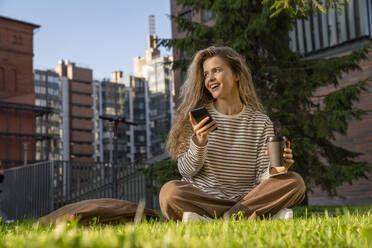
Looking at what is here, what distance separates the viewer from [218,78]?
4.03m

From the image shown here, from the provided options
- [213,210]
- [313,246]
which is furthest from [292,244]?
[213,210]

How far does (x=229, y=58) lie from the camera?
417cm

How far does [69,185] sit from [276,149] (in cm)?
1244

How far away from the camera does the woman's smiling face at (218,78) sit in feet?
13.2

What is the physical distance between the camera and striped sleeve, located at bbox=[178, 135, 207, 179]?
352cm

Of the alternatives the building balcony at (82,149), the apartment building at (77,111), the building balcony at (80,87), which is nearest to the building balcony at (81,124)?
the apartment building at (77,111)

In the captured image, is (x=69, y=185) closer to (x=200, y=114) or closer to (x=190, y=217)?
(x=190, y=217)

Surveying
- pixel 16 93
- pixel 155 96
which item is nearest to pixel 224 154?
pixel 16 93

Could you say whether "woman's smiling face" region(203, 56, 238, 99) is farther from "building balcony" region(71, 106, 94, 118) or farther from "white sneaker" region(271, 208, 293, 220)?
"building balcony" region(71, 106, 94, 118)

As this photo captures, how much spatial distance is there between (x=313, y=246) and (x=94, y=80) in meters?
100

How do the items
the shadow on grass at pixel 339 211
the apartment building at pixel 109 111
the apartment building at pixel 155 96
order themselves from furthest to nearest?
the apartment building at pixel 155 96, the apartment building at pixel 109 111, the shadow on grass at pixel 339 211

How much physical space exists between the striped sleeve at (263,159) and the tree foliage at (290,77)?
5.17 meters

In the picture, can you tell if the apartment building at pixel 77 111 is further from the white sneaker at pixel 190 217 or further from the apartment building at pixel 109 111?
the white sneaker at pixel 190 217

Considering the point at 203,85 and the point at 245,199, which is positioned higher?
the point at 203,85
